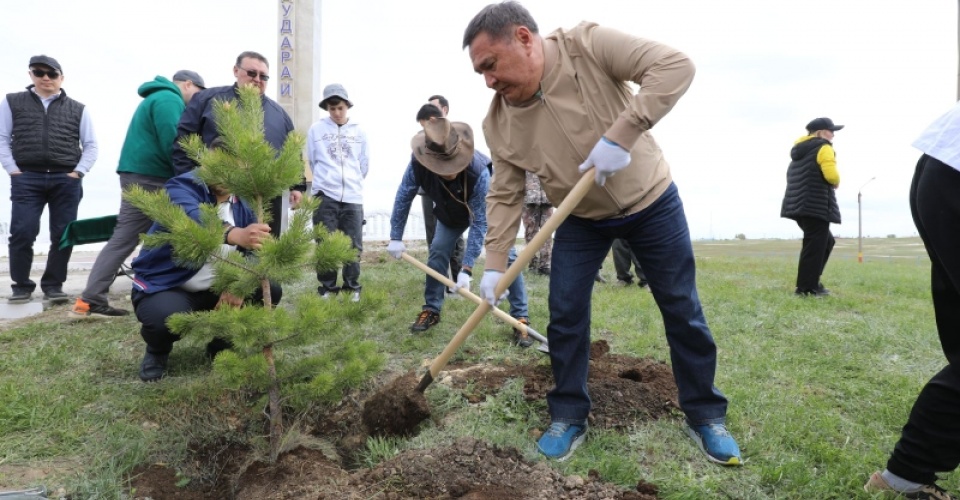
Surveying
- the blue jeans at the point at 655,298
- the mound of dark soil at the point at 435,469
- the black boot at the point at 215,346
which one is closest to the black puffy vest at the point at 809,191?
the mound of dark soil at the point at 435,469

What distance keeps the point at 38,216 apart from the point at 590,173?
5.59 metres

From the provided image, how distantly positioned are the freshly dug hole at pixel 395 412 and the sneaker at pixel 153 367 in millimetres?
1445

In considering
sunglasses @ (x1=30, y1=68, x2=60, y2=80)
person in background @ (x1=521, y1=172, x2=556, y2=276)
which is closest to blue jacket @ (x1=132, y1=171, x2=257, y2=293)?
sunglasses @ (x1=30, y1=68, x2=60, y2=80)

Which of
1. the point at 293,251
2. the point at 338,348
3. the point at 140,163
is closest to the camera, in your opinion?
the point at 293,251

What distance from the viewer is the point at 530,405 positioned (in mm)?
3008

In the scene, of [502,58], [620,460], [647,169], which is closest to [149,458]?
[620,460]

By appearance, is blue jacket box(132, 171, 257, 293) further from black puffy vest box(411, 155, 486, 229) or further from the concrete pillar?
the concrete pillar

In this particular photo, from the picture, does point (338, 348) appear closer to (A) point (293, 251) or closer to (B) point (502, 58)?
(A) point (293, 251)

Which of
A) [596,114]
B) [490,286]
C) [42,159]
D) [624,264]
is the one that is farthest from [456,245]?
[596,114]

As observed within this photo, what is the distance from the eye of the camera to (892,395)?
324cm

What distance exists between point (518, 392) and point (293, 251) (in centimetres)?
142

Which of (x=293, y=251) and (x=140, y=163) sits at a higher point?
(x=140, y=163)

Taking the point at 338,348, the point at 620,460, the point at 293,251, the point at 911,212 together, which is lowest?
the point at 620,460

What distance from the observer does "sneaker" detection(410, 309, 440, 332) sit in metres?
4.54
